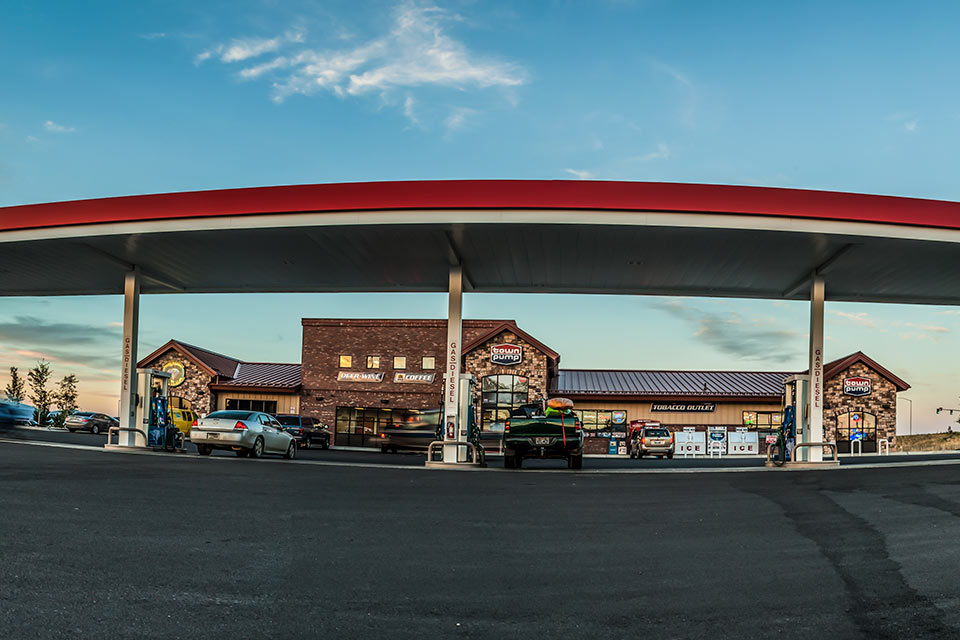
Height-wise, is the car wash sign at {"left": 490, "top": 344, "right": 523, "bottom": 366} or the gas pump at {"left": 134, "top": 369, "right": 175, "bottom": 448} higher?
the car wash sign at {"left": 490, "top": 344, "right": 523, "bottom": 366}

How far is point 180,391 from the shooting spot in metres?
50.3

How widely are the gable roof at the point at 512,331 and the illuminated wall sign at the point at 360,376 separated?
5623 millimetres

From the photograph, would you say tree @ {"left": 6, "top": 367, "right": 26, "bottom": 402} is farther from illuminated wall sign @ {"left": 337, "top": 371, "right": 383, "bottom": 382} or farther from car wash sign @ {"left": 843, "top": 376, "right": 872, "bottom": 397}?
car wash sign @ {"left": 843, "top": 376, "right": 872, "bottom": 397}

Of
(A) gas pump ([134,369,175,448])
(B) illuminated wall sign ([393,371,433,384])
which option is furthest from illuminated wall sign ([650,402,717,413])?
(A) gas pump ([134,369,175,448])

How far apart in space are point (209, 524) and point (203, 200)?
12436 mm

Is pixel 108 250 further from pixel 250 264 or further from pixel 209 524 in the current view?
pixel 209 524

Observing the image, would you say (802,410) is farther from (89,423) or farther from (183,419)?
(89,423)

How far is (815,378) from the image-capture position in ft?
71.7

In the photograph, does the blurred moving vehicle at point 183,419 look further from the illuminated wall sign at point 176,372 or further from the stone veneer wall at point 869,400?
the stone veneer wall at point 869,400

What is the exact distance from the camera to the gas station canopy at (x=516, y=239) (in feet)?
58.9

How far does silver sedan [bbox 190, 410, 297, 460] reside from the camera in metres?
22.3

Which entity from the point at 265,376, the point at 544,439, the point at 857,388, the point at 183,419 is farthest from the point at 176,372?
the point at 857,388

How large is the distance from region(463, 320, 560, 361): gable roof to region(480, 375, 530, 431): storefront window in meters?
1.93

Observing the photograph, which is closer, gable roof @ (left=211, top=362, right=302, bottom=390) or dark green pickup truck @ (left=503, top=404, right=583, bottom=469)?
dark green pickup truck @ (left=503, top=404, right=583, bottom=469)
